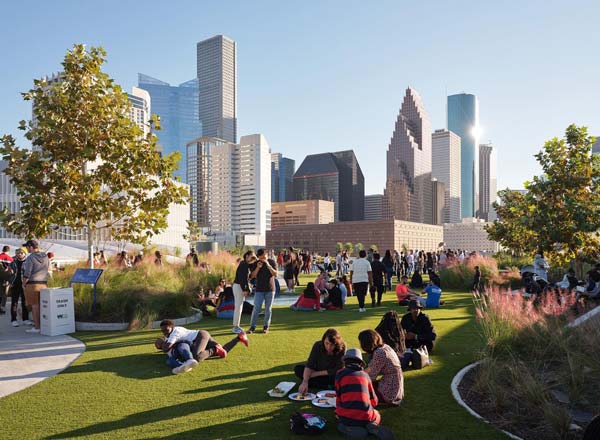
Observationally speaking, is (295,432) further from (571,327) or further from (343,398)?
(571,327)

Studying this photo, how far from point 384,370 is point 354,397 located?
0.95 meters

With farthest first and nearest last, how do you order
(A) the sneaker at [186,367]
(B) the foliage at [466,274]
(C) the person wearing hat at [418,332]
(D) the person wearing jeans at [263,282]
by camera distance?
1. (B) the foliage at [466,274]
2. (D) the person wearing jeans at [263,282]
3. (C) the person wearing hat at [418,332]
4. (A) the sneaker at [186,367]

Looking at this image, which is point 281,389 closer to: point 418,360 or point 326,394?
point 326,394

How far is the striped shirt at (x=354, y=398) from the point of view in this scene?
14.9 feet

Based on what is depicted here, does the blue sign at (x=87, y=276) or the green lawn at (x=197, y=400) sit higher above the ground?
the blue sign at (x=87, y=276)

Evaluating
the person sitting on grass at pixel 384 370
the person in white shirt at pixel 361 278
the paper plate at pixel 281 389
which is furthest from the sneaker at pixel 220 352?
the person in white shirt at pixel 361 278

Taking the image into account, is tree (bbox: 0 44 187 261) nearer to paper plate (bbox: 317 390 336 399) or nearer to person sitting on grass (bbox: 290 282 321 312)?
person sitting on grass (bbox: 290 282 321 312)

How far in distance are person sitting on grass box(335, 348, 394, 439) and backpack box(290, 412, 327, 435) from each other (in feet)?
0.75

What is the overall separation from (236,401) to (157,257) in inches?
452

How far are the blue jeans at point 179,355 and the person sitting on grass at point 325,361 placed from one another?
7.04 feet

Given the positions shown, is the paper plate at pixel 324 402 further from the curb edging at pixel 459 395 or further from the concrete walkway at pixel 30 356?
the concrete walkway at pixel 30 356

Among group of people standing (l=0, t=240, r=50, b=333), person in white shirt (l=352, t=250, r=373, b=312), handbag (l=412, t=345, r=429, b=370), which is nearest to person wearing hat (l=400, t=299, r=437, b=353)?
handbag (l=412, t=345, r=429, b=370)

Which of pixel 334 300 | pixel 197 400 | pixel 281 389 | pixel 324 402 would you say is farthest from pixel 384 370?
pixel 334 300

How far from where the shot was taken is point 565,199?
611 inches
